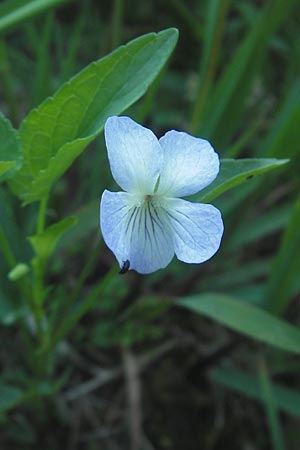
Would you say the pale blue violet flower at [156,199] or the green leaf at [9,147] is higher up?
the green leaf at [9,147]

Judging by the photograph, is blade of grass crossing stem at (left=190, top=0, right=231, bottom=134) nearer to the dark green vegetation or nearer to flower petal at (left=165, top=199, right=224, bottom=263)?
the dark green vegetation

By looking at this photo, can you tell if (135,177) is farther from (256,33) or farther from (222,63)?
(222,63)

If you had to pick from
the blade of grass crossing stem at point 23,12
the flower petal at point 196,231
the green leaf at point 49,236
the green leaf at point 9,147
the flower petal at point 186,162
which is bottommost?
the green leaf at point 49,236

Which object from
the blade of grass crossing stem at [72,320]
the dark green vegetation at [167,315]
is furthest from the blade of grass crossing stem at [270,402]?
the blade of grass crossing stem at [72,320]

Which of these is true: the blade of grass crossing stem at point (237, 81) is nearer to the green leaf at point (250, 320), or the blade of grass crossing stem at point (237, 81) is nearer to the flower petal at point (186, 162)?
the green leaf at point (250, 320)

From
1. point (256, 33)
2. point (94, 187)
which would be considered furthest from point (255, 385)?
point (256, 33)

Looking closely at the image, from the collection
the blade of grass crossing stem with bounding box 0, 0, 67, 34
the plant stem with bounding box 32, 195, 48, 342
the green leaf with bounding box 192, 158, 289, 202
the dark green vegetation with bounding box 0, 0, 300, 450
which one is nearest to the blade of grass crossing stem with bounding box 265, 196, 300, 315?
the dark green vegetation with bounding box 0, 0, 300, 450
